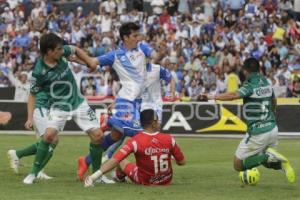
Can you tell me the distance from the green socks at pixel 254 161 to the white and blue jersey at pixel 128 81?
66.8 inches

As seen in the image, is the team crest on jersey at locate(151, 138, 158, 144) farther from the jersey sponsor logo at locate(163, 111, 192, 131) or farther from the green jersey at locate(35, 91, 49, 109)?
the jersey sponsor logo at locate(163, 111, 192, 131)

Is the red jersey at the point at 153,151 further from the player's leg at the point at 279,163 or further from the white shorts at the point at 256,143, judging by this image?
the player's leg at the point at 279,163

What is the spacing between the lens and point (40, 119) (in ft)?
43.7

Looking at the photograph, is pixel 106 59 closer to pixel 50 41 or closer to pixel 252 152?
pixel 50 41

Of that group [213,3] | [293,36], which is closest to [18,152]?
[293,36]

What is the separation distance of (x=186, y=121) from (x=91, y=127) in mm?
11222

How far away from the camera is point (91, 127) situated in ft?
42.4

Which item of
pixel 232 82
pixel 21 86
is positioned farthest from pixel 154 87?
pixel 21 86

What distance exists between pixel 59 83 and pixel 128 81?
1.33 meters

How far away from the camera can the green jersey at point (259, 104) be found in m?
13.0

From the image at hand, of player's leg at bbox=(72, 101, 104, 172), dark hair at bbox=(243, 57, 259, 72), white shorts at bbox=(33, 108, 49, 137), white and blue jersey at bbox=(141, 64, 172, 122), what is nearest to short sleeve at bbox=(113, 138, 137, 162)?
player's leg at bbox=(72, 101, 104, 172)

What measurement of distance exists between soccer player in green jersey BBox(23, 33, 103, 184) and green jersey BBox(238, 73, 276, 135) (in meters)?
2.24

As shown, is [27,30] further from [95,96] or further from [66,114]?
[66,114]

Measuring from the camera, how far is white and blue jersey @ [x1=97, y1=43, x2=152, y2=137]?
13625 mm
